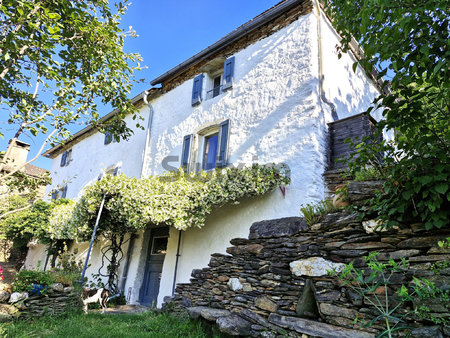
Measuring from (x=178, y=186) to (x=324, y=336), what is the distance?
4384 millimetres

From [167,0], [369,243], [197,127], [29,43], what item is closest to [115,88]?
[29,43]

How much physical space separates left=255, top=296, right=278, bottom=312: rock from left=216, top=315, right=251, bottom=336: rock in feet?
0.94

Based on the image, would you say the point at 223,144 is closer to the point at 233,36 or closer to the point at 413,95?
the point at 233,36

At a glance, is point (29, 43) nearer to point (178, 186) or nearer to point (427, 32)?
point (178, 186)

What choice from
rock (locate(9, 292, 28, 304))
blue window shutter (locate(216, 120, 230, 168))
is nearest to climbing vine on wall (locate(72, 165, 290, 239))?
blue window shutter (locate(216, 120, 230, 168))

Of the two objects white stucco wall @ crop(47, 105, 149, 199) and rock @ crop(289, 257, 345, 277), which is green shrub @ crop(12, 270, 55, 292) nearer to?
white stucco wall @ crop(47, 105, 149, 199)

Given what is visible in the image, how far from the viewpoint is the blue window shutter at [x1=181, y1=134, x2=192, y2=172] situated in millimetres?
8364

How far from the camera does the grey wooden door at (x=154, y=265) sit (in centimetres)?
832

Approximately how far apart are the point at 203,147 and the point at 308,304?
5.81m

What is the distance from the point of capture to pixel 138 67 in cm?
546

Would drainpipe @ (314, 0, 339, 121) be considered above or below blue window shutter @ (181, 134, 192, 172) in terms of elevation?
above

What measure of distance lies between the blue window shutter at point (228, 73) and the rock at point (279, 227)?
4782 millimetres

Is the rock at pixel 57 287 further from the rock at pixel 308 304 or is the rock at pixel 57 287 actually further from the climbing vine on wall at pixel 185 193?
the rock at pixel 308 304

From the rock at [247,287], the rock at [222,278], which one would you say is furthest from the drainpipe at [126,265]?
the rock at [247,287]
